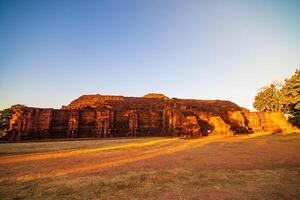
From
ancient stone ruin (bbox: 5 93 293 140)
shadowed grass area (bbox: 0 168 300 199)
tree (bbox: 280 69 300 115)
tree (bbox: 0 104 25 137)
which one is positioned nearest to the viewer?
shadowed grass area (bbox: 0 168 300 199)

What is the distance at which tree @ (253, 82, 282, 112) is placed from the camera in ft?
130

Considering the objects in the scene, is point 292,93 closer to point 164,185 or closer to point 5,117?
point 164,185

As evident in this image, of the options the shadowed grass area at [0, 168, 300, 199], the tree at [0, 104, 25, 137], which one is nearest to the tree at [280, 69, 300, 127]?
the shadowed grass area at [0, 168, 300, 199]

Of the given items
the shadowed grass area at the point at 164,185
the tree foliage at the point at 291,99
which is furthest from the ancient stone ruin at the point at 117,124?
the shadowed grass area at the point at 164,185

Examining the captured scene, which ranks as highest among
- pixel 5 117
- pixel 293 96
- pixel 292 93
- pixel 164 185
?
pixel 292 93

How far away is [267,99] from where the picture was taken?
137 ft

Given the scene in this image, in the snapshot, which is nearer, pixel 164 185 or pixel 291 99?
pixel 164 185

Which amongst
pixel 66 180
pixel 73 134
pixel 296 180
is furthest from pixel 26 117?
pixel 296 180

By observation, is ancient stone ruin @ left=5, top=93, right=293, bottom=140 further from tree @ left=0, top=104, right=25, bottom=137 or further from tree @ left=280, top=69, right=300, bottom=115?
tree @ left=0, top=104, right=25, bottom=137

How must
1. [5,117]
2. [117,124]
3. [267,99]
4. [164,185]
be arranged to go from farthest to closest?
[267,99]
[5,117]
[117,124]
[164,185]

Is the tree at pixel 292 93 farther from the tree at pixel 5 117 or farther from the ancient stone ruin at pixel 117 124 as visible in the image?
the tree at pixel 5 117

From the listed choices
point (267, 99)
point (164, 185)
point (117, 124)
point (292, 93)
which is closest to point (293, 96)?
point (292, 93)

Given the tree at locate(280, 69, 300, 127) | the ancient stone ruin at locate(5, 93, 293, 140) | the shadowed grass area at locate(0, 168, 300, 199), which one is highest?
the tree at locate(280, 69, 300, 127)

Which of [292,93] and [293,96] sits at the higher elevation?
[292,93]
